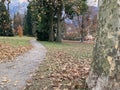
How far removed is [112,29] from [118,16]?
0.29 metres

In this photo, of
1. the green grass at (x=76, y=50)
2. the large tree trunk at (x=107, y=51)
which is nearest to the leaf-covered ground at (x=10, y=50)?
the green grass at (x=76, y=50)

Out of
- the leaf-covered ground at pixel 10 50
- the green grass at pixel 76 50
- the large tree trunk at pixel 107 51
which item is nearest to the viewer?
the large tree trunk at pixel 107 51

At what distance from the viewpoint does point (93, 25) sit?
253 feet

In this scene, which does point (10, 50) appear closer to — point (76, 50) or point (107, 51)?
point (76, 50)

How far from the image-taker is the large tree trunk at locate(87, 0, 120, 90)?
692 cm

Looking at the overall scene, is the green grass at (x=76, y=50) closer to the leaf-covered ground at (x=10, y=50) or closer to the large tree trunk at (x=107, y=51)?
the leaf-covered ground at (x=10, y=50)

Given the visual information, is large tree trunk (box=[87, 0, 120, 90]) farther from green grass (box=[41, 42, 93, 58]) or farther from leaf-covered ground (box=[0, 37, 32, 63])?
green grass (box=[41, 42, 93, 58])

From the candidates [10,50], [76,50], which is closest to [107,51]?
[10,50]

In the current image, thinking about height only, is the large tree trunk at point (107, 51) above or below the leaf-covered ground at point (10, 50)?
above

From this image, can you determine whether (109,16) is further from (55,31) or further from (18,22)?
(18,22)

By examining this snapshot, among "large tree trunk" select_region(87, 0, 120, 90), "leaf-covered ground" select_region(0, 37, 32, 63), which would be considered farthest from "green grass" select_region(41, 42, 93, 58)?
"large tree trunk" select_region(87, 0, 120, 90)

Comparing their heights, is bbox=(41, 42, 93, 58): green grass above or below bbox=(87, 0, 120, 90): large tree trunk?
below

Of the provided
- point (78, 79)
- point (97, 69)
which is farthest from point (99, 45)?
point (78, 79)

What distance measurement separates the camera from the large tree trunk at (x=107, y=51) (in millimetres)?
6922
